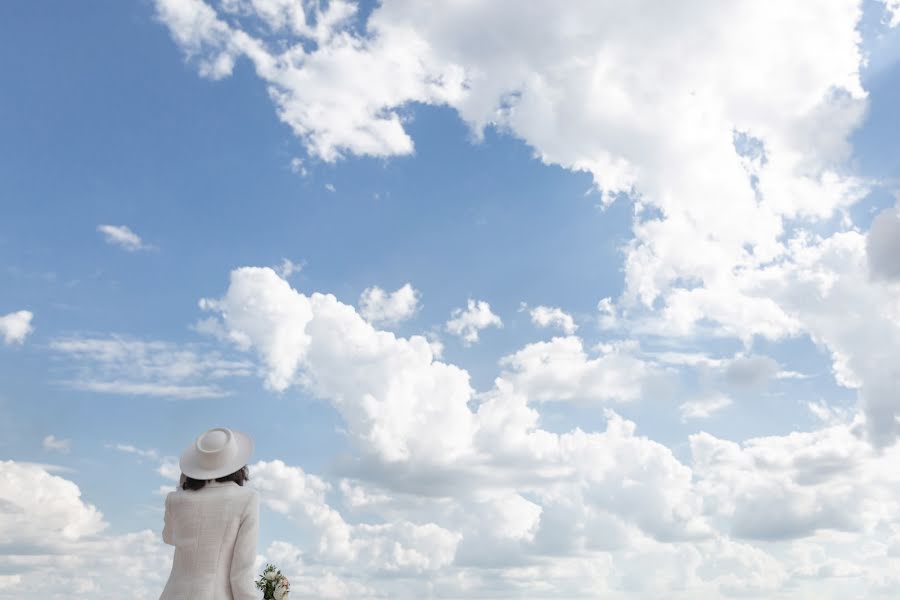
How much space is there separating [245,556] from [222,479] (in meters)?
1.36

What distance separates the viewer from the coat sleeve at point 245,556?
1388cm

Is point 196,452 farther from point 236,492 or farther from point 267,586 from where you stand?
point 267,586

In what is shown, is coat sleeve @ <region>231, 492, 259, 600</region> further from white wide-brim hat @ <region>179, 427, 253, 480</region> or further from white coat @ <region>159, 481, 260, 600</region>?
white wide-brim hat @ <region>179, 427, 253, 480</region>

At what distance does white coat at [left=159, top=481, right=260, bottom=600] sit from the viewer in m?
13.9

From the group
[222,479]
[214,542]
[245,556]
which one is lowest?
[245,556]

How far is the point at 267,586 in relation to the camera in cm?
2022

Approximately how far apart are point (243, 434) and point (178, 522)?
1.80m

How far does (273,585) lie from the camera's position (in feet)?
66.2

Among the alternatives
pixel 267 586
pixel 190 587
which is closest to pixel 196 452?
pixel 190 587

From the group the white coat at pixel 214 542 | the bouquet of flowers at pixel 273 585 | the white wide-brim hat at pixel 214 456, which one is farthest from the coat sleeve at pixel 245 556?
the bouquet of flowers at pixel 273 585

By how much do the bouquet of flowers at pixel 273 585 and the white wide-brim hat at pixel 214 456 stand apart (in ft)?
23.3

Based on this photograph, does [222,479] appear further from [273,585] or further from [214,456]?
[273,585]

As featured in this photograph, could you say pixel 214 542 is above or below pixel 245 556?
above

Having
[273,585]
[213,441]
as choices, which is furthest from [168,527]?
[273,585]
